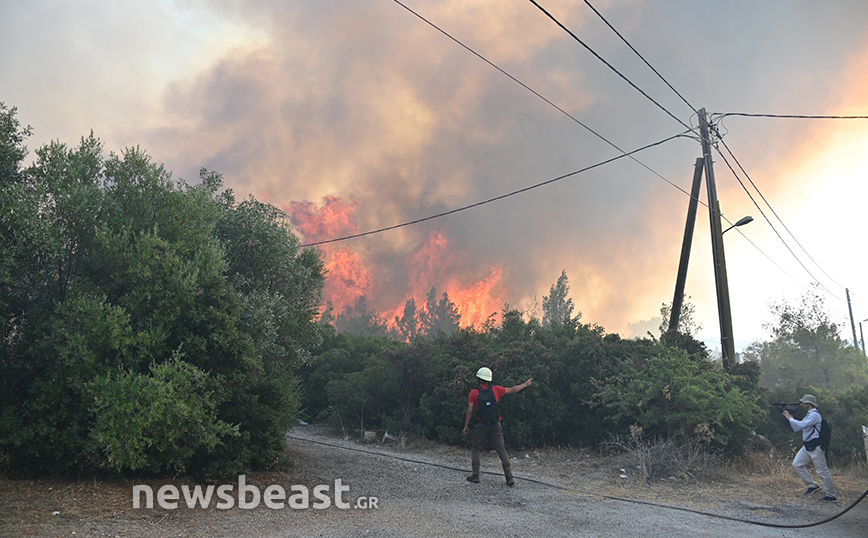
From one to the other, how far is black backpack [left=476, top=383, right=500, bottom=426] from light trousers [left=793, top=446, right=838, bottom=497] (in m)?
6.16

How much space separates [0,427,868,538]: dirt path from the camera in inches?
268

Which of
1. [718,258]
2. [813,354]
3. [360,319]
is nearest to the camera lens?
[718,258]

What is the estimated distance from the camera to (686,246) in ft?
57.6

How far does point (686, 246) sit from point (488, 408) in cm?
1110

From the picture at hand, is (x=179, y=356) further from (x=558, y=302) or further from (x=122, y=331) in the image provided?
(x=558, y=302)

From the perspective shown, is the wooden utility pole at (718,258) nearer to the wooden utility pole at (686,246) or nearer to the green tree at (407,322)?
the wooden utility pole at (686,246)

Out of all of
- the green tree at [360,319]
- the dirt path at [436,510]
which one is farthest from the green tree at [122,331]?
the green tree at [360,319]

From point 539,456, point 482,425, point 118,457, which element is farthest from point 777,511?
point 118,457

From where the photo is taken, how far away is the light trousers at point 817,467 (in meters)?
9.75

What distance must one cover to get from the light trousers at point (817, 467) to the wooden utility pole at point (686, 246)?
6.94 metres

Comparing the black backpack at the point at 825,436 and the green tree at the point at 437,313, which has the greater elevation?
the green tree at the point at 437,313

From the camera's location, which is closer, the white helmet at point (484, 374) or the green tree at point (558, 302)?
the white helmet at point (484, 374)

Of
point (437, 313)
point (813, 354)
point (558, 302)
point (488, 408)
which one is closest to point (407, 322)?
point (437, 313)

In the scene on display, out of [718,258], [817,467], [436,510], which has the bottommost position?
[436,510]
